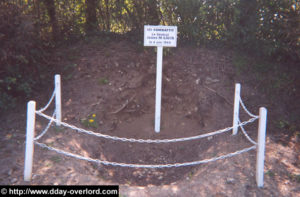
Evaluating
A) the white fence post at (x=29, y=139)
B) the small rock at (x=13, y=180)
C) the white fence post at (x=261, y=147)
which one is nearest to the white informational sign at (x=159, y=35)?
the white fence post at (x=261, y=147)

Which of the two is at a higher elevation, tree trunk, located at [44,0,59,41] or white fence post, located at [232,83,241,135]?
tree trunk, located at [44,0,59,41]

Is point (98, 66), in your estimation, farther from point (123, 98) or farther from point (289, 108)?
point (289, 108)

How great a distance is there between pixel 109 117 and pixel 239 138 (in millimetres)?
2888

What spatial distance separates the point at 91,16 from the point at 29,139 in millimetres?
5446

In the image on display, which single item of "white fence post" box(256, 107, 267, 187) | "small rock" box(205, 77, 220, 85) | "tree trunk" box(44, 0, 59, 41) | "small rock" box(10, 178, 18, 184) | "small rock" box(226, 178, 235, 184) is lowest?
"small rock" box(226, 178, 235, 184)

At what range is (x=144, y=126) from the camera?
695cm

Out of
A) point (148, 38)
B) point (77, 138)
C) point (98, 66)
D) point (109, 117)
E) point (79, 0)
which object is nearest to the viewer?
point (77, 138)

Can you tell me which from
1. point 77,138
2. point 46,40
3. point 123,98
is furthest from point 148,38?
point 46,40

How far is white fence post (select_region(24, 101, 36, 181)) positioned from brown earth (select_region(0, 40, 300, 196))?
0.18 meters

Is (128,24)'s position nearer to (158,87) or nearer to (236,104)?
(158,87)

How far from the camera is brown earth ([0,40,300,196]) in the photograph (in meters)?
4.63

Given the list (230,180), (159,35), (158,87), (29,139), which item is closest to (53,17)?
(159,35)

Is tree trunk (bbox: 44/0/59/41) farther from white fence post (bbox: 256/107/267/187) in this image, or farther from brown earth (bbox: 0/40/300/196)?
white fence post (bbox: 256/107/267/187)

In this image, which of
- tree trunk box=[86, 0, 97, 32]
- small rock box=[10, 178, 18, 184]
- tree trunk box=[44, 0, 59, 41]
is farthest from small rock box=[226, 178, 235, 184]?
tree trunk box=[44, 0, 59, 41]
